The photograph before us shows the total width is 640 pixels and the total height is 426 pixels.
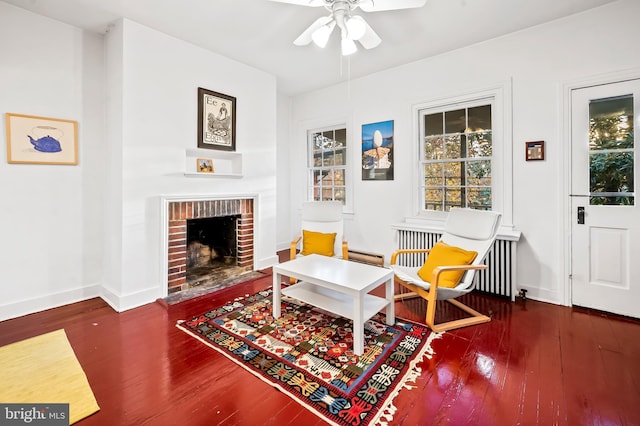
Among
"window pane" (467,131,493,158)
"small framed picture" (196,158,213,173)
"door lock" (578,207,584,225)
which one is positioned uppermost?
"window pane" (467,131,493,158)

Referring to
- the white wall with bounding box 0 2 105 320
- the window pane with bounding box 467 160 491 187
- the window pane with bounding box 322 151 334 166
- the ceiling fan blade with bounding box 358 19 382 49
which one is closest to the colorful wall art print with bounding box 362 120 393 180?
the window pane with bounding box 322 151 334 166

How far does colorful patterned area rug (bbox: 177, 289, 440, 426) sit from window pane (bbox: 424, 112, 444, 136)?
250 cm

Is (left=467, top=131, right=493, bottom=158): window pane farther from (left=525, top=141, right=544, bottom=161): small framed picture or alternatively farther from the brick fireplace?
the brick fireplace

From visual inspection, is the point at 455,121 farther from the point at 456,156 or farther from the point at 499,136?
the point at 499,136

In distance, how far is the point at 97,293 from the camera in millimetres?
3197

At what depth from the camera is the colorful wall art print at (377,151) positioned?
13.5ft

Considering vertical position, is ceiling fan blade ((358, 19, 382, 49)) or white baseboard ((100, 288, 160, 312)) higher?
ceiling fan blade ((358, 19, 382, 49))

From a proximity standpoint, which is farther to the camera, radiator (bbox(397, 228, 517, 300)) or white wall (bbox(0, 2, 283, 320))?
radiator (bbox(397, 228, 517, 300))

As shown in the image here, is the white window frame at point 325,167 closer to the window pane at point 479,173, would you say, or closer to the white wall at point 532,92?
the white wall at point 532,92

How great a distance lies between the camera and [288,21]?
2.89 metres

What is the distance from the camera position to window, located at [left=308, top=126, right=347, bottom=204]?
4.81 metres

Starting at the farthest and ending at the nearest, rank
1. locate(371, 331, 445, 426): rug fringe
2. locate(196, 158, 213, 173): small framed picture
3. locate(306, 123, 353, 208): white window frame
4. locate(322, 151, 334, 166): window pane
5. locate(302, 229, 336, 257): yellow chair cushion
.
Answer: locate(322, 151, 334, 166): window pane → locate(306, 123, 353, 208): white window frame → locate(302, 229, 336, 257): yellow chair cushion → locate(196, 158, 213, 173): small framed picture → locate(371, 331, 445, 426): rug fringe

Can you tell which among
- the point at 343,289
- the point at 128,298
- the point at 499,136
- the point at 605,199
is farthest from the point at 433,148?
the point at 128,298

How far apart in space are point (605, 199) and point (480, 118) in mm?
1463
